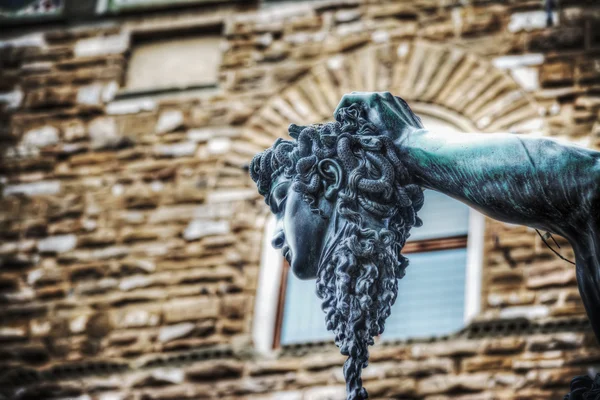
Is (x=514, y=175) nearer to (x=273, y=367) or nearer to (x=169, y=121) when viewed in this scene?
(x=273, y=367)

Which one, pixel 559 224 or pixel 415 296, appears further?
pixel 415 296

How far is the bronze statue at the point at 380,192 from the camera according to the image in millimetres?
2949

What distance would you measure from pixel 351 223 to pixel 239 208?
5.76 m

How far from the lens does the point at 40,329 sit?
8.95m

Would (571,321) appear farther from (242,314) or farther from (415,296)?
(242,314)

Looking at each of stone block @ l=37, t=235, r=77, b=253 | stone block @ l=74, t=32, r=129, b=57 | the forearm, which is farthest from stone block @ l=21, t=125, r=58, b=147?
the forearm

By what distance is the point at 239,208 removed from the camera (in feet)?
29.5

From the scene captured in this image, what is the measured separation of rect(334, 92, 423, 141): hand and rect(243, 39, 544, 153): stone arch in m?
A: 5.42

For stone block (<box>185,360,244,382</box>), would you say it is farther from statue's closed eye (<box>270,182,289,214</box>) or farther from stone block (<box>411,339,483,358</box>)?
statue's closed eye (<box>270,182,289,214</box>)

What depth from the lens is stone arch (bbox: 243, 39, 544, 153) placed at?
8.88m

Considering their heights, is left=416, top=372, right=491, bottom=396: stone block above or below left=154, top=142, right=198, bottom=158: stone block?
below

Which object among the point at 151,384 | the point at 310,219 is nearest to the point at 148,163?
the point at 151,384

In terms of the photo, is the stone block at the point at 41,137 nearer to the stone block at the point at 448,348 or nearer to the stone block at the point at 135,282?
the stone block at the point at 135,282

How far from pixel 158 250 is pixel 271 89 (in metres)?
1.26
